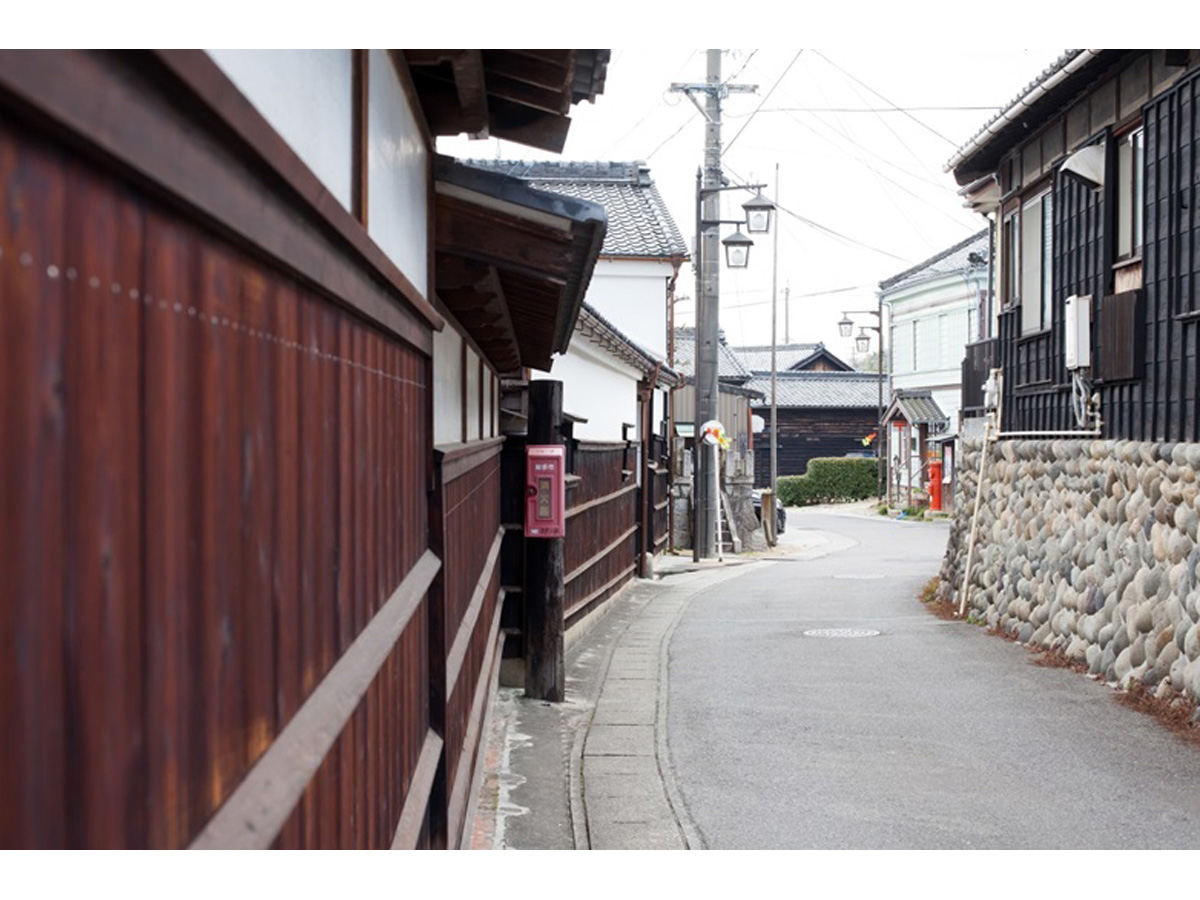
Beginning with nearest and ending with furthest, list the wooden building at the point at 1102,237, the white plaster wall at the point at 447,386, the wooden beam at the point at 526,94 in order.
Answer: the wooden beam at the point at 526,94, the white plaster wall at the point at 447,386, the wooden building at the point at 1102,237

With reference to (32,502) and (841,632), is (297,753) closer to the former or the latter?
(32,502)

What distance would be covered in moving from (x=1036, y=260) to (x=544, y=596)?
902cm

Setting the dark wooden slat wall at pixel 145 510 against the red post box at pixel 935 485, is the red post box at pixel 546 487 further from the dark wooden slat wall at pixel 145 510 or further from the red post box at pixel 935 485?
the red post box at pixel 935 485

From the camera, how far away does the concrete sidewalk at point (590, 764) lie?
23.3 feet

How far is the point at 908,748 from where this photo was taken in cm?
929

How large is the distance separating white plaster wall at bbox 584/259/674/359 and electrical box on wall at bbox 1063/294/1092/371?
19.4 m

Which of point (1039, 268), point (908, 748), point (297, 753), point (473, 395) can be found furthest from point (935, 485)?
point (297, 753)

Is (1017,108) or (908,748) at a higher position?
(1017,108)

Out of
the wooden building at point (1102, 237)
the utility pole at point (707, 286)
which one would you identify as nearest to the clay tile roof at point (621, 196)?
the utility pole at point (707, 286)

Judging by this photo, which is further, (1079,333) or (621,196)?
(621,196)

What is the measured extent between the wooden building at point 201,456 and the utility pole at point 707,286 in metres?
22.7

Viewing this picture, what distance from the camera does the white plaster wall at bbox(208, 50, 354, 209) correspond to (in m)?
2.13

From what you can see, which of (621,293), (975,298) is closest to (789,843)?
(621,293)

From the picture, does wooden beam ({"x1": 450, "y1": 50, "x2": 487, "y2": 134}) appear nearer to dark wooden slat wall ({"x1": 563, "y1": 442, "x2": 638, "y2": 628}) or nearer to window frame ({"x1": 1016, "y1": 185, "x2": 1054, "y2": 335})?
dark wooden slat wall ({"x1": 563, "y1": 442, "x2": 638, "y2": 628})
